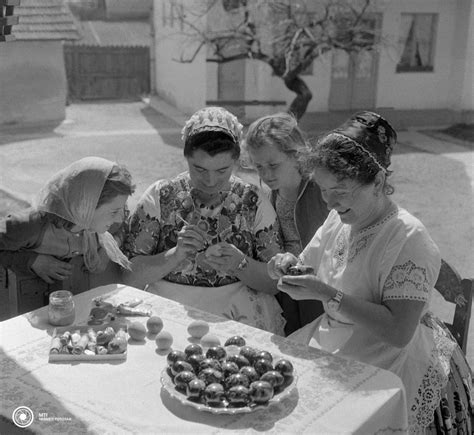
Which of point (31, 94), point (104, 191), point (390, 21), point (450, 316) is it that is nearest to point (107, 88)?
point (31, 94)

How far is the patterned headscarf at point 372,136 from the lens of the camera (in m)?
2.37

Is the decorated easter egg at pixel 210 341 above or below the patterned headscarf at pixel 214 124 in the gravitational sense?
below

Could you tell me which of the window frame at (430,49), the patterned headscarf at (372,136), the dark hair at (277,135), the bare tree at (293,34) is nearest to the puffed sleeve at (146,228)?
the dark hair at (277,135)

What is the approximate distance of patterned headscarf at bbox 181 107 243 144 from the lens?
2.89 metres

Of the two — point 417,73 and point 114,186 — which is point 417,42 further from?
point 114,186

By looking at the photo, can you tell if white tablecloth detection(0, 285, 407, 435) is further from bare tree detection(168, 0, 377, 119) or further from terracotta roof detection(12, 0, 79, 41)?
terracotta roof detection(12, 0, 79, 41)

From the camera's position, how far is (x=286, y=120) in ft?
10.6

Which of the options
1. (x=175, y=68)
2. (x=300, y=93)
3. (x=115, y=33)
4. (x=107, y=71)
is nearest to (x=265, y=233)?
(x=300, y=93)

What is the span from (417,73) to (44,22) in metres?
8.34

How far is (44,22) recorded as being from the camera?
46.5 feet

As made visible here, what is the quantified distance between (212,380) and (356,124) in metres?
1.07

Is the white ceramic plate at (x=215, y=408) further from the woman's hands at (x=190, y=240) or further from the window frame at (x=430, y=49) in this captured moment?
the window frame at (x=430, y=49)

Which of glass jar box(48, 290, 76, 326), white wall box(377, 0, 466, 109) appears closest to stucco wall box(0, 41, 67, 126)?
white wall box(377, 0, 466, 109)

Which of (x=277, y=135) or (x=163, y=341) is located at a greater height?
(x=277, y=135)
